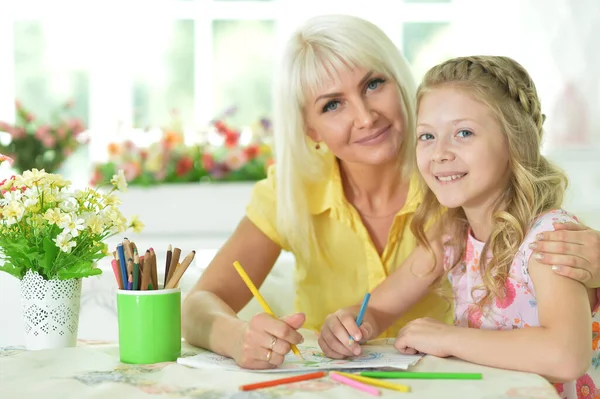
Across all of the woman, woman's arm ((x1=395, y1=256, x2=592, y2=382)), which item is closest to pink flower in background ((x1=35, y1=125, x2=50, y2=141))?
the woman

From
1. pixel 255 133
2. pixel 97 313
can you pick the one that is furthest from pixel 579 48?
pixel 97 313

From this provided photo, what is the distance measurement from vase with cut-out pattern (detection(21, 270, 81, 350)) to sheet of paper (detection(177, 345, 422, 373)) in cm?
27

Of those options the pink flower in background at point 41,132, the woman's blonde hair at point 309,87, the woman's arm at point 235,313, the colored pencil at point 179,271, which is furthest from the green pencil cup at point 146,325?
the pink flower in background at point 41,132

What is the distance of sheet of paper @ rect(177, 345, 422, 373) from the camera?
1.31 metres

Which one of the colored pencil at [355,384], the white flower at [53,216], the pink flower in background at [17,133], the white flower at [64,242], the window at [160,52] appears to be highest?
the window at [160,52]

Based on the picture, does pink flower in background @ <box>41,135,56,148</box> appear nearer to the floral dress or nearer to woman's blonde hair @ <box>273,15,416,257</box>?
woman's blonde hair @ <box>273,15,416,257</box>

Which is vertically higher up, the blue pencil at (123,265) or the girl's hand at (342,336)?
the blue pencil at (123,265)

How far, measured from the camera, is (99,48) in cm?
486

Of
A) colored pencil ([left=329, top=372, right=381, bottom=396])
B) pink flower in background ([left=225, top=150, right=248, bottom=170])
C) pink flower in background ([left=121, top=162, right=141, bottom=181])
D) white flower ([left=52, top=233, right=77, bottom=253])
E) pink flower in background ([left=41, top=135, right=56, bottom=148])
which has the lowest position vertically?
colored pencil ([left=329, top=372, right=381, bottom=396])

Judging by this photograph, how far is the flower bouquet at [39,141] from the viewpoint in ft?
14.1

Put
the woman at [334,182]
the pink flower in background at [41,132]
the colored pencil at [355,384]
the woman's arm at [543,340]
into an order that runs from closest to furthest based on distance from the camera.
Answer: the colored pencil at [355,384] → the woman's arm at [543,340] → the woman at [334,182] → the pink flower in background at [41,132]

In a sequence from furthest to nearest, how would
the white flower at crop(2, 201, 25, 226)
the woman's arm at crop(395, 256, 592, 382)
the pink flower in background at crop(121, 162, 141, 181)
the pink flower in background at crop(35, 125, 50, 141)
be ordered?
the pink flower in background at crop(35, 125, 50, 141), the pink flower in background at crop(121, 162, 141, 181), the white flower at crop(2, 201, 25, 226), the woman's arm at crop(395, 256, 592, 382)

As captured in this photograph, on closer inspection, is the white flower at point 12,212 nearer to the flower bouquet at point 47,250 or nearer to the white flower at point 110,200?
the flower bouquet at point 47,250

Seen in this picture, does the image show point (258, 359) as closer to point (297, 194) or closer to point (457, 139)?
point (457, 139)
